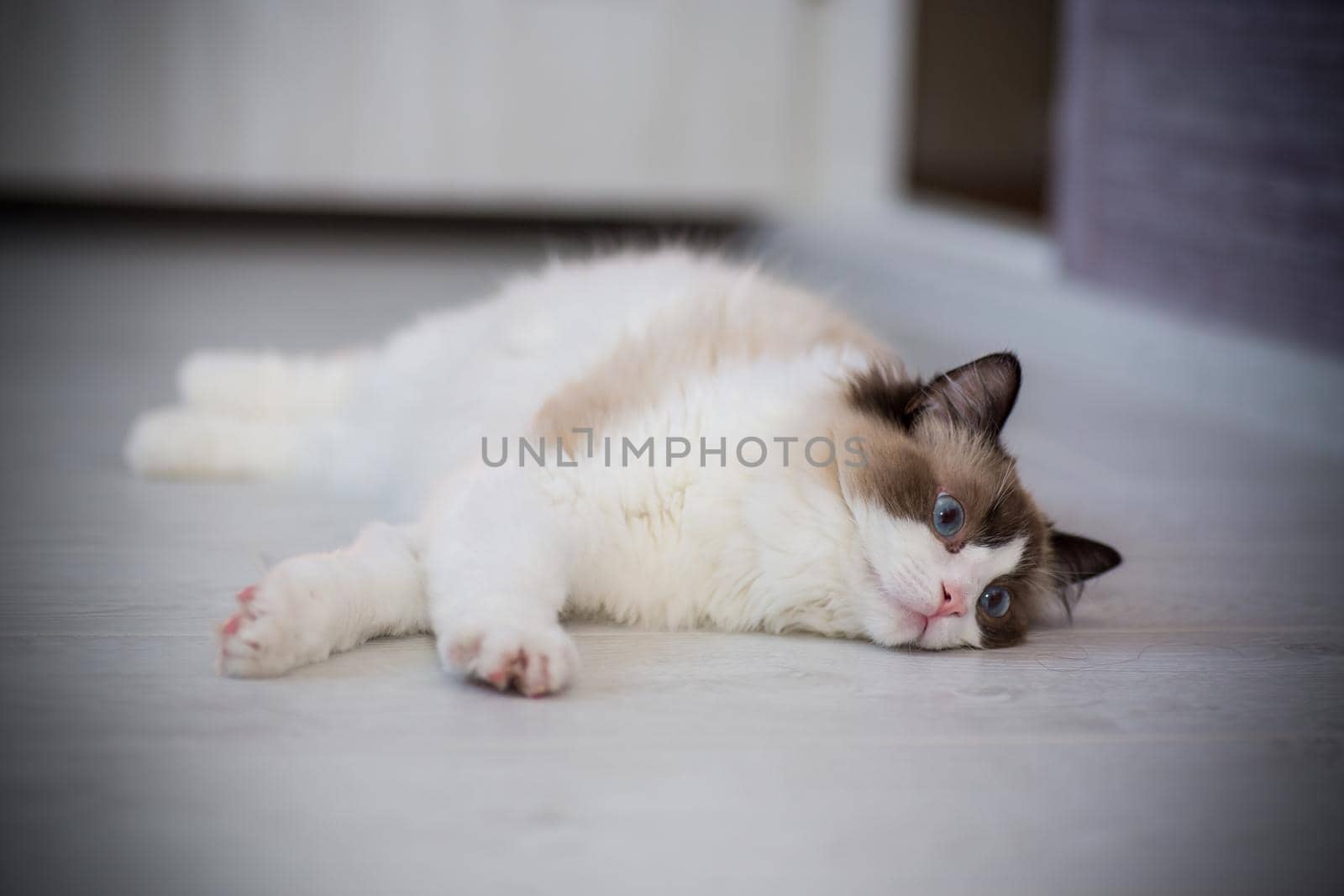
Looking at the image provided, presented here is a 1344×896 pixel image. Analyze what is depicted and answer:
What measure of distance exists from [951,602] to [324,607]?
2.13 feet

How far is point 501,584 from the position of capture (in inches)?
49.2

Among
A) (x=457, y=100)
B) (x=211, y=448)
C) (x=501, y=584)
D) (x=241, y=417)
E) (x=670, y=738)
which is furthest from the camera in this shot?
(x=457, y=100)

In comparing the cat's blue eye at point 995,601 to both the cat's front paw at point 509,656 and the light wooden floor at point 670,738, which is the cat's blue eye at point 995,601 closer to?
the light wooden floor at point 670,738

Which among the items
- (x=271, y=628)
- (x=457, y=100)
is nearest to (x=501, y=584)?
(x=271, y=628)

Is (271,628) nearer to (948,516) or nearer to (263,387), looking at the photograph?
(948,516)

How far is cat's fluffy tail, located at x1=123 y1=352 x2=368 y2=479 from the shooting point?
80.4 inches

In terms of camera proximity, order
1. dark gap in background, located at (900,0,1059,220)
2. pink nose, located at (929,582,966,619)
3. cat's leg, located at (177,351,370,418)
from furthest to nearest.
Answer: dark gap in background, located at (900,0,1059,220)
cat's leg, located at (177,351,370,418)
pink nose, located at (929,582,966,619)

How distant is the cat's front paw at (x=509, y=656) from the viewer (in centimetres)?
118

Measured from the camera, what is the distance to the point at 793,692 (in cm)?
126

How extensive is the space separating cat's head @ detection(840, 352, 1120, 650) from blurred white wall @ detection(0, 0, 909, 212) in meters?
3.30

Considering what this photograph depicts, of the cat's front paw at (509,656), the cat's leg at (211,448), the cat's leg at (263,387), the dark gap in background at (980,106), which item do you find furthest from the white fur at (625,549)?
the dark gap in background at (980,106)

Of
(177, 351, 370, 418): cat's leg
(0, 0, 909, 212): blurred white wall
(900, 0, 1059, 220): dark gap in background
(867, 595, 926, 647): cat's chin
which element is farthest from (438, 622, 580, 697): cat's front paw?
(0, 0, 909, 212): blurred white wall

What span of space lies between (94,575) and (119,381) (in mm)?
1305

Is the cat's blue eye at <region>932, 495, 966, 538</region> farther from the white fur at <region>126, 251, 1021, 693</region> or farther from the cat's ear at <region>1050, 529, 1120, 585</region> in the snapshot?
the cat's ear at <region>1050, 529, 1120, 585</region>
